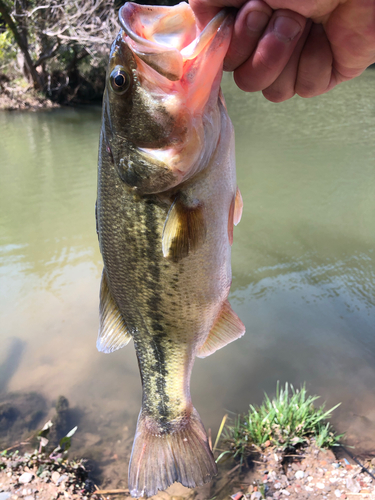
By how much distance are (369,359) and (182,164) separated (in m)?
3.50

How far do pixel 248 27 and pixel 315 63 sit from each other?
18.2 inches

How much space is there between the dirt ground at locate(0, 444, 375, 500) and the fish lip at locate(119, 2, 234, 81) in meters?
2.57

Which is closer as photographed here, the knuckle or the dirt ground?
the knuckle

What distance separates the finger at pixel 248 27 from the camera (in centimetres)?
135

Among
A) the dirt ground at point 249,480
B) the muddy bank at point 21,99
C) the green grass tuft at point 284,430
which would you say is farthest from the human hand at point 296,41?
the muddy bank at point 21,99

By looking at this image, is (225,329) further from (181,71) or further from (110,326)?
(181,71)

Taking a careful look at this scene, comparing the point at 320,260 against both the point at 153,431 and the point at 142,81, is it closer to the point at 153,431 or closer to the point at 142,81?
the point at 153,431

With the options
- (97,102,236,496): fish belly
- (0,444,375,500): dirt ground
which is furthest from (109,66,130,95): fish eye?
(0,444,375,500): dirt ground

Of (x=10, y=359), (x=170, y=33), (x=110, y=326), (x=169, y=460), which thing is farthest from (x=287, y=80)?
(x=10, y=359)

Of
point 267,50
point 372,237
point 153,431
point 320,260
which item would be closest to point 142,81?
point 267,50

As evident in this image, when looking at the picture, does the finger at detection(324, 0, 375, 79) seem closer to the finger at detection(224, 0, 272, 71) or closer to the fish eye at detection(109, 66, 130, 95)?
the finger at detection(224, 0, 272, 71)

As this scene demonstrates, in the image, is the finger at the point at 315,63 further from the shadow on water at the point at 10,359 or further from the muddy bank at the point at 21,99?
the muddy bank at the point at 21,99

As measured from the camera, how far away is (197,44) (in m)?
1.20

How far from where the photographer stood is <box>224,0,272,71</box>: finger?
1349mm
